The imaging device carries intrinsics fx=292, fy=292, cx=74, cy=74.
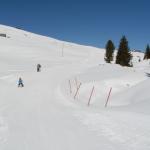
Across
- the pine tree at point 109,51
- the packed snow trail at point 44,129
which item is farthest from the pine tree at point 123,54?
the packed snow trail at point 44,129

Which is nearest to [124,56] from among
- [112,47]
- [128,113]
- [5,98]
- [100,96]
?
[112,47]

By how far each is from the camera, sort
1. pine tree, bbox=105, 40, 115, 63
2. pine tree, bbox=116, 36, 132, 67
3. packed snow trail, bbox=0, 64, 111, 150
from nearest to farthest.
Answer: packed snow trail, bbox=0, 64, 111, 150 → pine tree, bbox=116, 36, 132, 67 → pine tree, bbox=105, 40, 115, 63

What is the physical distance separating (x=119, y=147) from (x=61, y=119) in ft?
16.3

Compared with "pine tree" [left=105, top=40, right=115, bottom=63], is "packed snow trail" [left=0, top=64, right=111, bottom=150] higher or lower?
lower

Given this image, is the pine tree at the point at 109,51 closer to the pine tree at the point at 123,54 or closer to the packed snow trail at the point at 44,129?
the pine tree at the point at 123,54

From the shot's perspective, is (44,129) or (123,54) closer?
(44,129)

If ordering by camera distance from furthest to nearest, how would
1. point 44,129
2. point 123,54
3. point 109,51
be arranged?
point 109,51 < point 123,54 < point 44,129

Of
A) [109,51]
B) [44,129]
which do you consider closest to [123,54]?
[109,51]

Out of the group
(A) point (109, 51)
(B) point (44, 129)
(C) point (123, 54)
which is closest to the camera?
(B) point (44, 129)

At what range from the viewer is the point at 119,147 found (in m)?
9.92

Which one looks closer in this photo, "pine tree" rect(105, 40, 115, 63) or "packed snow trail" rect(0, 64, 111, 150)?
"packed snow trail" rect(0, 64, 111, 150)

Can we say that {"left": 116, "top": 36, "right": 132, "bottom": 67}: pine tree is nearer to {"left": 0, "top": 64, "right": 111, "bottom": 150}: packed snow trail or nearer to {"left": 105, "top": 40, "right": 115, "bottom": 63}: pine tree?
{"left": 105, "top": 40, "right": 115, "bottom": 63}: pine tree

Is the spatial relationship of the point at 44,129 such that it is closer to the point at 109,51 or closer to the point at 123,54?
the point at 123,54

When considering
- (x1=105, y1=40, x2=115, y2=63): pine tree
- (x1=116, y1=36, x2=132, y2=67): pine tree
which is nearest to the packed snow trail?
(x1=116, y1=36, x2=132, y2=67): pine tree
